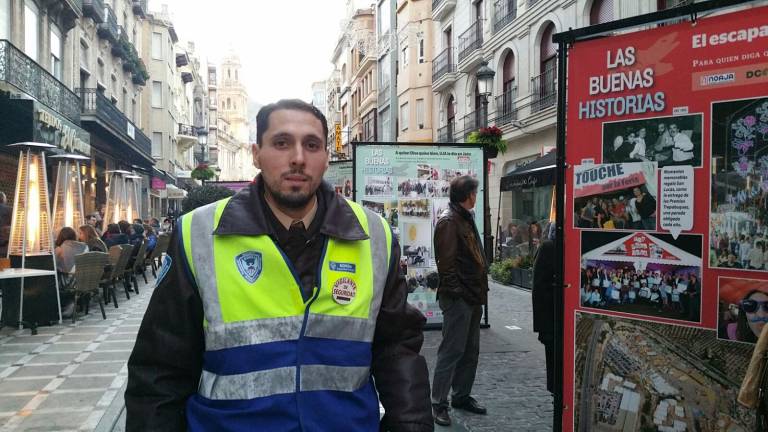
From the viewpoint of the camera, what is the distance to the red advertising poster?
272cm

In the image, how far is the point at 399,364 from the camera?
210cm

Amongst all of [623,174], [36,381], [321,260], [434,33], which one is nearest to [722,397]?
[623,174]

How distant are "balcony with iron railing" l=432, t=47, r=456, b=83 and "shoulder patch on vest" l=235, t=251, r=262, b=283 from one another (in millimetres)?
26291

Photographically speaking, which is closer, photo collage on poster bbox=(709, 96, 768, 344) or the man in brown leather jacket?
photo collage on poster bbox=(709, 96, 768, 344)

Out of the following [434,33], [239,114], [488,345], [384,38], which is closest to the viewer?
[488,345]

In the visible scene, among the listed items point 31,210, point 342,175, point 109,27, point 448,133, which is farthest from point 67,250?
point 448,133

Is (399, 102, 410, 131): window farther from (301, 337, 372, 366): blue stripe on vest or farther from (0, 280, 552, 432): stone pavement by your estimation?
(301, 337, 372, 366): blue stripe on vest

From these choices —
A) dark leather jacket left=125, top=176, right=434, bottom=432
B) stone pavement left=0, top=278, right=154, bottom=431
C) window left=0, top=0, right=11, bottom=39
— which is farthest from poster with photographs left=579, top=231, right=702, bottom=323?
window left=0, top=0, right=11, bottom=39

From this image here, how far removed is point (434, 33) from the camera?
30438mm

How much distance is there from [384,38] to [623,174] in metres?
38.5

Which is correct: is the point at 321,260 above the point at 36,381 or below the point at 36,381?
above

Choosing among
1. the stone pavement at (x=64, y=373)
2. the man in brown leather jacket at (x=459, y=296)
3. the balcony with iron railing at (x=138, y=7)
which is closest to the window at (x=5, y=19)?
the stone pavement at (x=64, y=373)

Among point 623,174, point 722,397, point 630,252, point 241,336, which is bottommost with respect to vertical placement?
point 722,397

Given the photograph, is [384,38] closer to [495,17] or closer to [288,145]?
[495,17]
